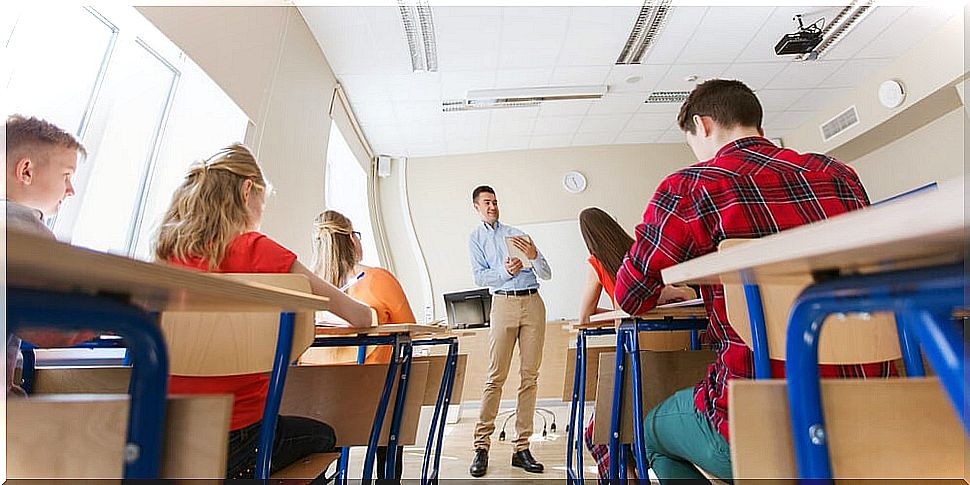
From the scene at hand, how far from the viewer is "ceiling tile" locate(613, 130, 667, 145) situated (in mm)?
6366

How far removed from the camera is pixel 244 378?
1.27m

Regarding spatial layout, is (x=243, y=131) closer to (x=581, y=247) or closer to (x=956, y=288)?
(x=956, y=288)

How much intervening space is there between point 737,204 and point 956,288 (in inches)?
31.3

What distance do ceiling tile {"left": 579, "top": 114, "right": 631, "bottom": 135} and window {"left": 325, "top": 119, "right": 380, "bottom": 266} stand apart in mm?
2484

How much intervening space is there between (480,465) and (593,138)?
447 centimetres

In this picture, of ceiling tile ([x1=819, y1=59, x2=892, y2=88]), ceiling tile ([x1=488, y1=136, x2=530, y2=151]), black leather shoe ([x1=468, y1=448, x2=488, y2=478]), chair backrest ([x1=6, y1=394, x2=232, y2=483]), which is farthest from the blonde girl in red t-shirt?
ceiling tile ([x1=819, y1=59, x2=892, y2=88])

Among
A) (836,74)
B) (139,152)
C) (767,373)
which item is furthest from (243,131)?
(836,74)

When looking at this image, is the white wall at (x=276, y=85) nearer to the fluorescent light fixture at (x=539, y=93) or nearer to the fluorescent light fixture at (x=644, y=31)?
the fluorescent light fixture at (x=539, y=93)

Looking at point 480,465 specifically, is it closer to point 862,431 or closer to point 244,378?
point 244,378

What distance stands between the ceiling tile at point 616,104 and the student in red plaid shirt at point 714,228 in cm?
417

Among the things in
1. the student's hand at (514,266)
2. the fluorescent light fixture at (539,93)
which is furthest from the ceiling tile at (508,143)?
the student's hand at (514,266)

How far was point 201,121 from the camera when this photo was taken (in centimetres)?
311

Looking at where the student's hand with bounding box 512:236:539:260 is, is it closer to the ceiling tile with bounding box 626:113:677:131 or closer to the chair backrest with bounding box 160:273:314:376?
the chair backrest with bounding box 160:273:314:376

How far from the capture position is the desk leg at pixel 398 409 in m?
1.90
